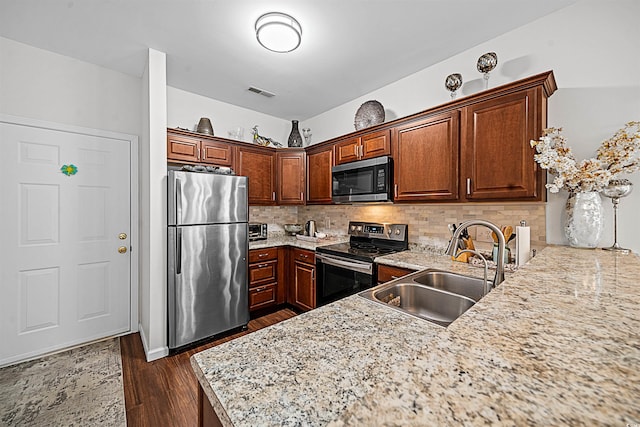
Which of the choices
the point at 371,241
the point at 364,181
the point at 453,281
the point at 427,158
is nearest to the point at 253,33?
the point at 364,181

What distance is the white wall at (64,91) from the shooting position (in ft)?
7.14

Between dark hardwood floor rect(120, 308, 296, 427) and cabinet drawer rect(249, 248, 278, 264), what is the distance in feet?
3.01

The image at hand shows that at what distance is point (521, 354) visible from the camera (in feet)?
1.39

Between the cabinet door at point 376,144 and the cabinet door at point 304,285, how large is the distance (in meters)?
1.41

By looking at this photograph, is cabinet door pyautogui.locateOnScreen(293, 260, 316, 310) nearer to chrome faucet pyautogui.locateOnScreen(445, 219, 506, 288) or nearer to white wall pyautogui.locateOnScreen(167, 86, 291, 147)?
chrome faucet pyautogui.locateOnScreen(445, 219, 506, 288)

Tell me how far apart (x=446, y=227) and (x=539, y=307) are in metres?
1.96

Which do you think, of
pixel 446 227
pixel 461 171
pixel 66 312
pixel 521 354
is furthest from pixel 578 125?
pixel 66 312

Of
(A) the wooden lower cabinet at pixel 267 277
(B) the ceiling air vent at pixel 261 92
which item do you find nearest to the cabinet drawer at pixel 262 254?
(A) the wooden lower cabinet at pixel 267 277

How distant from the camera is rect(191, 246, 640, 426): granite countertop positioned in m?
0.30

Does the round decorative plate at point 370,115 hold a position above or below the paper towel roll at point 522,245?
above

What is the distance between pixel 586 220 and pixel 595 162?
357 mm

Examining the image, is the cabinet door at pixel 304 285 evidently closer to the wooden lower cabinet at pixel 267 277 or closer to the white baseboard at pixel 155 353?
the wooden lower cabinet at pixel 267 277

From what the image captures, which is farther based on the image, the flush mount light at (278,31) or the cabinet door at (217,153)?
the cabinet door at (217,153)

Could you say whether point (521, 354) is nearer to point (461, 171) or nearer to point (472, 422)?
point (472, 422)
